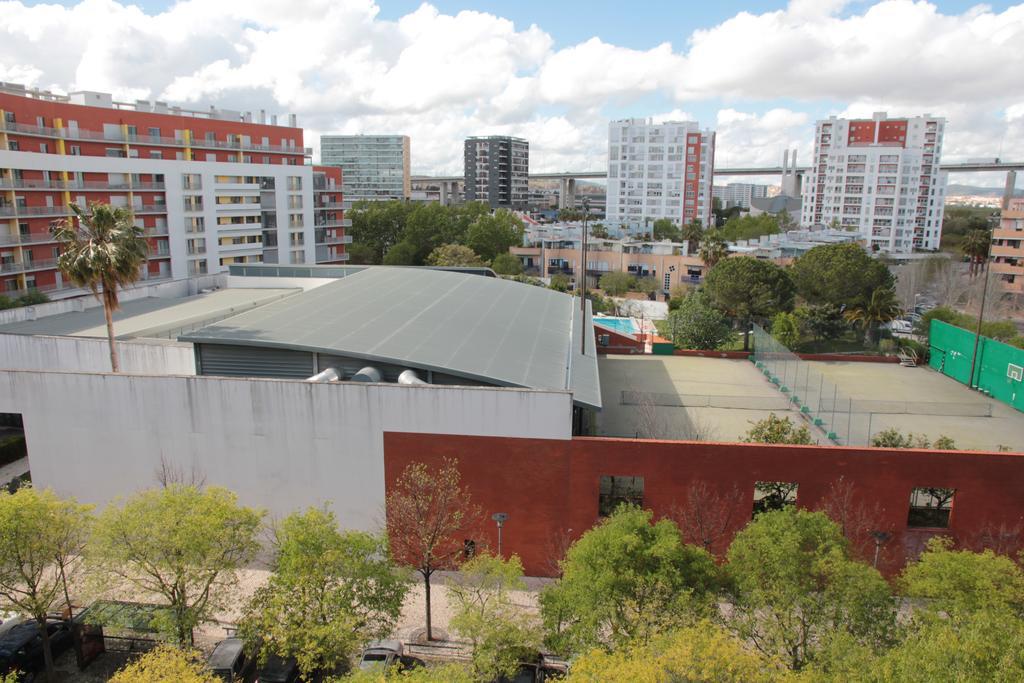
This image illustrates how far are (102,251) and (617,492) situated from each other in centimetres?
1809

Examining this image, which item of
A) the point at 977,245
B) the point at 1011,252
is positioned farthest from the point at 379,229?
the point at 1011,252

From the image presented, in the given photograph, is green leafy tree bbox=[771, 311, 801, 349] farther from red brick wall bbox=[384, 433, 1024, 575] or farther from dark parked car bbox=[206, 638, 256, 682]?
dark parked car bbox=[206, 638, 256, 682]

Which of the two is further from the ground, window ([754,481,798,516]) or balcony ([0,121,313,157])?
balcony ([0,121,313,157])

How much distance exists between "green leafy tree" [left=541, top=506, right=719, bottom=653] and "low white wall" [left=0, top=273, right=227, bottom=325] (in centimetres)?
2338

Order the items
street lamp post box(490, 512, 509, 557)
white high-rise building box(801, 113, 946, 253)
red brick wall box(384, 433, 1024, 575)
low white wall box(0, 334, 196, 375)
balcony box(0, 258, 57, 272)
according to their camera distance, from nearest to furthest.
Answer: red brick wall box(384, 433, 1024, 575)
street lamp post box(490, 512, 509, 557)
low white wall box(0, 334, 196, 375)
balcony box(0, 258, 57, 272)
white high-rise building box(801, 113, 946, 253)

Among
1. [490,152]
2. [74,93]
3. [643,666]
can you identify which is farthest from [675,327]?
[490,152]

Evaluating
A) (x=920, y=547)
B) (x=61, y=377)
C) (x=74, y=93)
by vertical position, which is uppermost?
(x=74, y=93)

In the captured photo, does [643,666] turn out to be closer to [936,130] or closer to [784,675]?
[784,675]

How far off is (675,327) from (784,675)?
37.3 m

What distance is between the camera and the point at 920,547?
66.7 feet

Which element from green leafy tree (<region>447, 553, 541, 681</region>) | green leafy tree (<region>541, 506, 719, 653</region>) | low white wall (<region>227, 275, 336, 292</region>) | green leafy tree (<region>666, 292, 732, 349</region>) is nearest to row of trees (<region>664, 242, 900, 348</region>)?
green leafy tree (<region>666, 292, 732, 349</region>)

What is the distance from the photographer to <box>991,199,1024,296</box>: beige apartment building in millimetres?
75375

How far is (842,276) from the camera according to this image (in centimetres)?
5206

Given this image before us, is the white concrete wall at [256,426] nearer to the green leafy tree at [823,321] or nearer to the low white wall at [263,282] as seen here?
the low white wall at [263,282]
